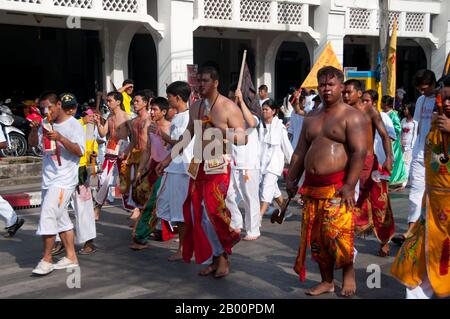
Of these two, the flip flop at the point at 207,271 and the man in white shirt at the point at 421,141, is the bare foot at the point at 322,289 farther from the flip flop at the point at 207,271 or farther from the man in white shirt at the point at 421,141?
the man in white shirt at the point at 421,141

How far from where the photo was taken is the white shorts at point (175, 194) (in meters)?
6.09

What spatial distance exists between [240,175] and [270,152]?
1039 millimetres

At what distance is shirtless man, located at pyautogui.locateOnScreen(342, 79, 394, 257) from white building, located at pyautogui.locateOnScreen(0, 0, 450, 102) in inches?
328

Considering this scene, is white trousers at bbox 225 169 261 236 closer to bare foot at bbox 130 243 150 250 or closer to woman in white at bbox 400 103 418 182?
bare foot at bbox 130 243 150 250

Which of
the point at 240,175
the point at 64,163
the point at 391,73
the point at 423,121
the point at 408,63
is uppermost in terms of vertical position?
the point at 408,63

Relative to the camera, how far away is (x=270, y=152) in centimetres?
800

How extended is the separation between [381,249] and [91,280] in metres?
2.91

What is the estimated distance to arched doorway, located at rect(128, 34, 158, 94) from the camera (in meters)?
22.3

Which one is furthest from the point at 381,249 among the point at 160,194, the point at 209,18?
the point at 209,18

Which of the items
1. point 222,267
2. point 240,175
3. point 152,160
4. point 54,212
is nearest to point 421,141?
point 240,175

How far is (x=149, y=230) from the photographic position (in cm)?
654

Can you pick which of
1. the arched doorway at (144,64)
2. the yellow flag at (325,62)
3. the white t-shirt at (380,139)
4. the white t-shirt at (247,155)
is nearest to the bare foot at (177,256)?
the white t-shirt at (247,155)

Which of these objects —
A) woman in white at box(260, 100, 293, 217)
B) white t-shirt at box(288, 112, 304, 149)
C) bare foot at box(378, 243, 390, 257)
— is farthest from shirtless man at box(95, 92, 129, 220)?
white t-shirt at box(288, 112, 304, 149)

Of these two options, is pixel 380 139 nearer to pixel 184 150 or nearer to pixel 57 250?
pixel 184 150
